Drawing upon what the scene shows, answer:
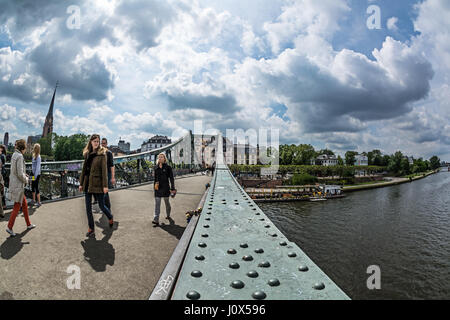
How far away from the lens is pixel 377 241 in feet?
76.7

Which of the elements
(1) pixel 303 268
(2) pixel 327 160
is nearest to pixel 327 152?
(2) pixel 327 160

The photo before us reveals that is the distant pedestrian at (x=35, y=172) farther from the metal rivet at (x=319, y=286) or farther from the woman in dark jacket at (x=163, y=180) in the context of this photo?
the metal rivet at (x=319, y=286)

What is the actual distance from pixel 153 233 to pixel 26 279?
1793 millimetres

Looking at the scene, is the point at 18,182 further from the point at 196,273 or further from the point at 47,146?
the point at 47,146

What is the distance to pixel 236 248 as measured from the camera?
228cm

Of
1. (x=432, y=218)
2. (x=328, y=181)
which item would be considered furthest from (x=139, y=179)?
(x=328, y=181)

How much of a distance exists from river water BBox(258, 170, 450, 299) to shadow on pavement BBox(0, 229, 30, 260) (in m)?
15.5

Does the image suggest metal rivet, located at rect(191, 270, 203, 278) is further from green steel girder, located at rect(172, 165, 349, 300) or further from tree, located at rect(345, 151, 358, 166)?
Result: tree, located at rect(345, 151, 358, 166)

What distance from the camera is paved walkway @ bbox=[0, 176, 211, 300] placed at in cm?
227

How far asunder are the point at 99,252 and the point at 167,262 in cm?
105

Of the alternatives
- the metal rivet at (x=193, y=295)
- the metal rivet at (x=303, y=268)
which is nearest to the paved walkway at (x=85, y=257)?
the metal rivet at (x=193, y=295)

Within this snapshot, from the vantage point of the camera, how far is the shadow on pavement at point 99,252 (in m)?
2.80
